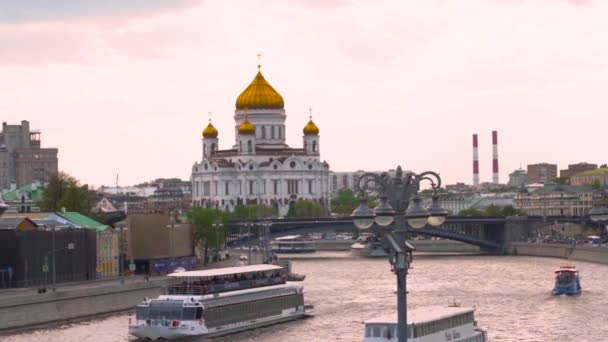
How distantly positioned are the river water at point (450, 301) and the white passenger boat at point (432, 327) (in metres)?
5.78

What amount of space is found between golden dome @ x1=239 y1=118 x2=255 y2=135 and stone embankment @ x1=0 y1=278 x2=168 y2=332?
101314 millimetres

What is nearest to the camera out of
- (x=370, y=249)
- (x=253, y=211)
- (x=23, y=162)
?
(x=370, y=249)

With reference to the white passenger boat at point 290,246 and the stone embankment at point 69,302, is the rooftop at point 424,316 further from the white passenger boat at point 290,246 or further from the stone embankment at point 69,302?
the white passenger boat at point 290,246

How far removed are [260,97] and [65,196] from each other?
242 feet

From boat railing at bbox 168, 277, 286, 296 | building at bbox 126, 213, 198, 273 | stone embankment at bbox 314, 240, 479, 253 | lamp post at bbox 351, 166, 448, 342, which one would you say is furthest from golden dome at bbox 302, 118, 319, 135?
lamp post at bbox 351, 166, 448, 342

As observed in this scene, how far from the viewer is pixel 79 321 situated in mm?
63969

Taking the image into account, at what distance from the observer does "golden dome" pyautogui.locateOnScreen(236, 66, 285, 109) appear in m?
180

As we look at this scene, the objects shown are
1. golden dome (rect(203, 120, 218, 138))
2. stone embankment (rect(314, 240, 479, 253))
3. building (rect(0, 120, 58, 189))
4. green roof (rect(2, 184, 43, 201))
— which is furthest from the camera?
building (rect(0, 120, 58, 189))

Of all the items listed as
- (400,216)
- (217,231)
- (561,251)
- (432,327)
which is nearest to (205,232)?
(217,231)

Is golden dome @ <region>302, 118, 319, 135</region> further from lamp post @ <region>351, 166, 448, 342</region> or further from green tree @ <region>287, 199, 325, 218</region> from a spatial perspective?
lamp post @ <region>351, 166, 448, 342</region>

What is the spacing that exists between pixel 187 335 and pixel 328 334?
497cm

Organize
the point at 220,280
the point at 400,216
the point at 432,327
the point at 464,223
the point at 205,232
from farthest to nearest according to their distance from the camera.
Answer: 1. the point at 464,223
2. the point at 205,232
3. the point at 220,280
4. the point at 432,327
5. the point at 400,216

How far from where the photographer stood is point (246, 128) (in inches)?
6934

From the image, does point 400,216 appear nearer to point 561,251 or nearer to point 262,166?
point 561,251
